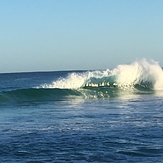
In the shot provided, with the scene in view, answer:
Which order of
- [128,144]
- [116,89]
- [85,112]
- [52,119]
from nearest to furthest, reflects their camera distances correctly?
[128,144] < [52,119] < [85,112] < [116,89]

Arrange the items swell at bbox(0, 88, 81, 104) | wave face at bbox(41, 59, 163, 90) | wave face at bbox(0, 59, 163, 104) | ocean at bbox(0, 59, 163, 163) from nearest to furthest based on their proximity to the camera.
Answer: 1. ocean at bbox(0, 59, 163, 163)
2. swell at bbox(0, 88, 81, 104)
3. wave face at bbox(0, 59, 163, 104)
4. wave face at bbox(41, 59, 163, 90)

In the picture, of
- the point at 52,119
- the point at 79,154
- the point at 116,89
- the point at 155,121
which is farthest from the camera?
the point at 116,89

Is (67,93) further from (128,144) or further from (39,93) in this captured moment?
(128,144)

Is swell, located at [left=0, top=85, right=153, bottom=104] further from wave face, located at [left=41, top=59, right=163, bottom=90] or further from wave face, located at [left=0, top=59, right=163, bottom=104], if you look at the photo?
wave face, located at [left=41, top=59, right=163, bottom=90]

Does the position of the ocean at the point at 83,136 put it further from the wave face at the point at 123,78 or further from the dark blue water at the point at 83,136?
the wave face at the point at 123,78

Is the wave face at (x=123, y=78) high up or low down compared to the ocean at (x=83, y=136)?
up

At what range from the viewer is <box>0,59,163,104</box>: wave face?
34750mm

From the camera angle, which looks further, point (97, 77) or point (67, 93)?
point (97, 77)

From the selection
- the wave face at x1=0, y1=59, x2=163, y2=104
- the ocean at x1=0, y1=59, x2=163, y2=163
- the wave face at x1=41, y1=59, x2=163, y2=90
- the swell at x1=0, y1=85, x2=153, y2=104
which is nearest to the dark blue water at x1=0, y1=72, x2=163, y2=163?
the ocean at x1=0, y1=59, x2=163, y2=163

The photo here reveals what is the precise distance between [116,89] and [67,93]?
21.7 feet

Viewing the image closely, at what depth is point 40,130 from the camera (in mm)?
15844

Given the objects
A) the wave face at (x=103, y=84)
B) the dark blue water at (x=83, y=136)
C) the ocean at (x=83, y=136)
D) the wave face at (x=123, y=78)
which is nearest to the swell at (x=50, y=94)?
the wave face at (x=103, y=84)

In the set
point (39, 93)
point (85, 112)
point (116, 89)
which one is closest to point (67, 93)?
point (39, 93)

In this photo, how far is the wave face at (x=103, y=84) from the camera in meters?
34.8
